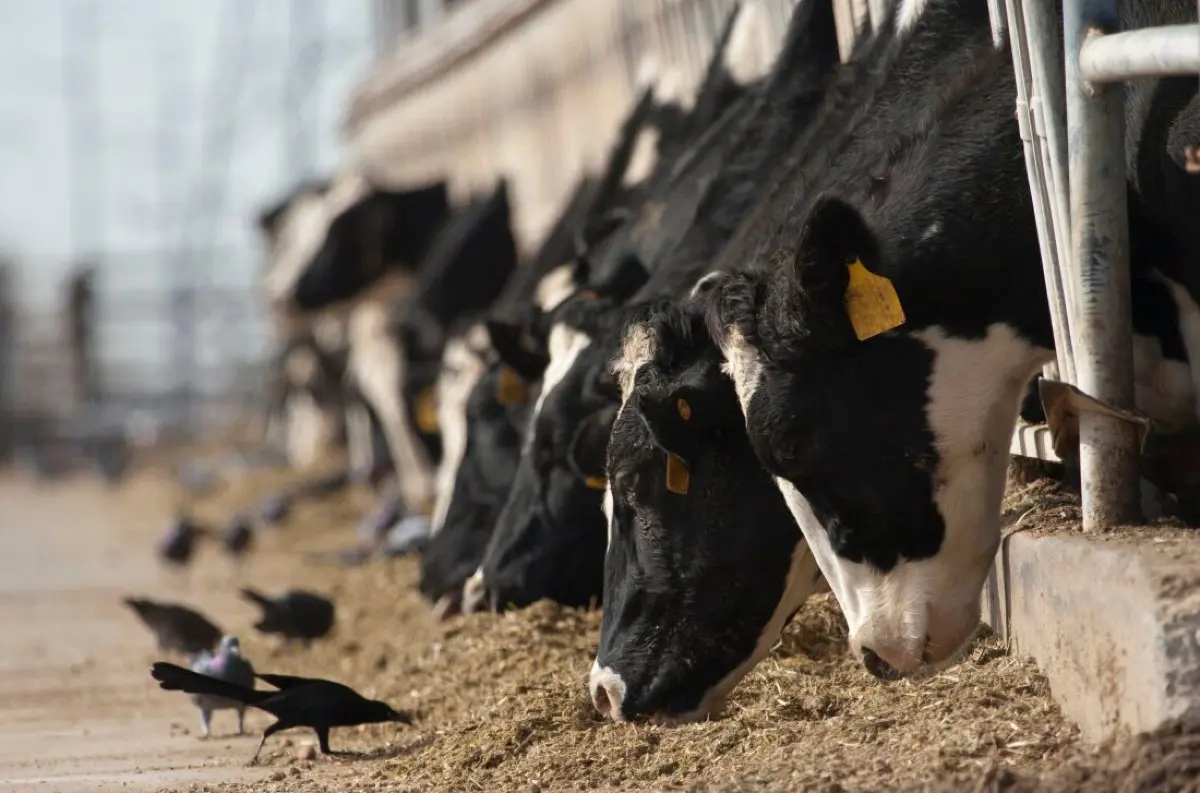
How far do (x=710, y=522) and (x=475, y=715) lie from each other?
2.44 feet

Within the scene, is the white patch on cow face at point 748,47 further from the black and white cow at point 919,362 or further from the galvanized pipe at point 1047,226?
the galvanized pipe at point 1047,226

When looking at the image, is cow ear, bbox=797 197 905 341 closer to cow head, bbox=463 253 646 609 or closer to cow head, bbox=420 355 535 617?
cow head, bbox=463 253 646 609

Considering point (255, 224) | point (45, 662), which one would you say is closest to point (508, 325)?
point (45, 662)

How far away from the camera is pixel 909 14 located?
4.84m

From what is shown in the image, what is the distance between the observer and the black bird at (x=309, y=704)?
15.9ft

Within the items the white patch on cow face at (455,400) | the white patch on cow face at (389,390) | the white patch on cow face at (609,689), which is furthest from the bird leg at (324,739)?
the white patch on cow face at (389,390)

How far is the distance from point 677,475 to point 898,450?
692 millimetres

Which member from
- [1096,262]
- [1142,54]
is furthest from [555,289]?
[1142,54]

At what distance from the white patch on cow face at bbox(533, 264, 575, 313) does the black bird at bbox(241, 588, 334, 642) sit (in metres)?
1.37

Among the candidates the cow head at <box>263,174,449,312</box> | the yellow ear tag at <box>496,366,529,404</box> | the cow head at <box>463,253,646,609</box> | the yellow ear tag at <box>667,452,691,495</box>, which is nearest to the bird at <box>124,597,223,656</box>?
the cow head at <box>463,253,646,609</box>

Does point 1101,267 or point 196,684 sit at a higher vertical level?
point 1101,267

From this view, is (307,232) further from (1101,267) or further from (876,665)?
(1101,267)

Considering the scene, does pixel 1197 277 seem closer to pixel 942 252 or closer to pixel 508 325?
pixel 942 252

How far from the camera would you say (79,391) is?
35.7 metres
